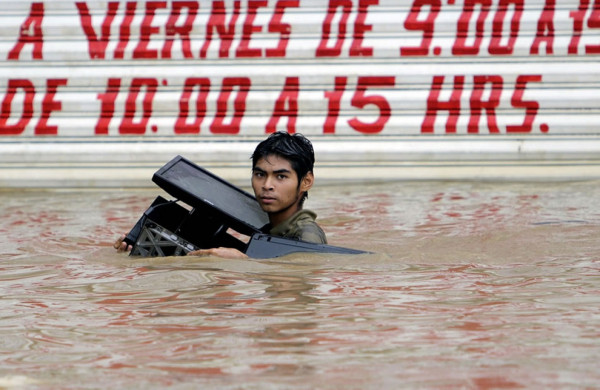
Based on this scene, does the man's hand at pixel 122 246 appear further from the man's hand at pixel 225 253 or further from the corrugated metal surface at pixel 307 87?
the corrugated metal surface at pixel 307 87

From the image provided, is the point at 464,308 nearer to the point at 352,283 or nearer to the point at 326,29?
the point at 352,283

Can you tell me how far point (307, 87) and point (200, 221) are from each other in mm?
4732

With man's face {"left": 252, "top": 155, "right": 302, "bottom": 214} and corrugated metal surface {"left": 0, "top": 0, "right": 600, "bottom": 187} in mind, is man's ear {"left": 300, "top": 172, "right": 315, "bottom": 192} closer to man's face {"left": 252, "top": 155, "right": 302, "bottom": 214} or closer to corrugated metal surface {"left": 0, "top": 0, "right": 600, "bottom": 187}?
man's face {"left": 252, "top": 155, "right": 302, "bottom": 214}

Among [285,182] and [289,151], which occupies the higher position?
[289,151]

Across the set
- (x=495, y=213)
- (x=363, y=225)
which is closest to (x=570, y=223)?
(x=495, y=213)

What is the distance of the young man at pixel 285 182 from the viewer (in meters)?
4.48

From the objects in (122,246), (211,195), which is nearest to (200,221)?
(211,195)

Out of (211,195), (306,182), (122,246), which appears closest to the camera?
(211,195)

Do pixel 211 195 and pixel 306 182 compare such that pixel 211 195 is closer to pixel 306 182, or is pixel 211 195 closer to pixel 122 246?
pixel 306 182

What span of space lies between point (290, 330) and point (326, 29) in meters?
6.58

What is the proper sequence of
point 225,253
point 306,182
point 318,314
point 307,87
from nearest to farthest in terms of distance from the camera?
1. point 318,314
2. point 225,253
3. point 306,182
4. point 307,87

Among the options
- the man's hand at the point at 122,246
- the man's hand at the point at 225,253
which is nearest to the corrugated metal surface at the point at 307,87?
the man's hand at the point at 122,246

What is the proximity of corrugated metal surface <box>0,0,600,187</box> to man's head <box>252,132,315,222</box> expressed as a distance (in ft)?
15.3

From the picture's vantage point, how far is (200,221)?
471cm
